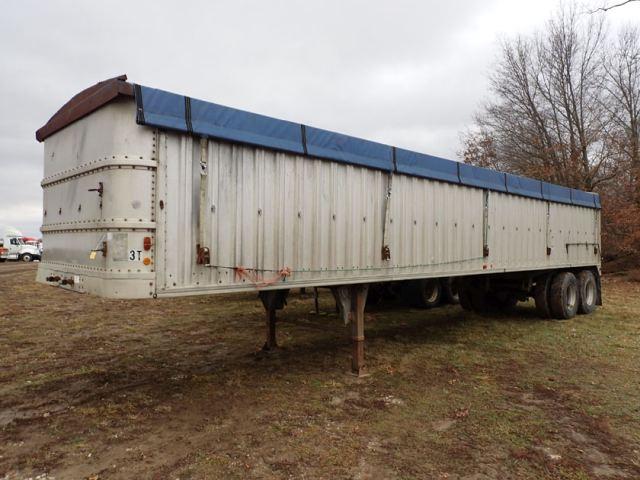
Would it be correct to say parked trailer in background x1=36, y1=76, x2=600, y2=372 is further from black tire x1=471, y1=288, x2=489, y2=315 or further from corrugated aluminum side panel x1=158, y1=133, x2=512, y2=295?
black tire x1=471, y1=288, x2=489, y2=315

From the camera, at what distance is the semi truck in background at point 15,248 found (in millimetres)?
35594

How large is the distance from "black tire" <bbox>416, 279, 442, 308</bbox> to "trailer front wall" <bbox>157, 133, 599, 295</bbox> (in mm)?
3576

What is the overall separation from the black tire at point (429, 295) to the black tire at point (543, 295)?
2.31 m

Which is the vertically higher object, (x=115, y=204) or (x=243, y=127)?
(x=243, y=127)

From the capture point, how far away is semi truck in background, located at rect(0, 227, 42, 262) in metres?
35.6

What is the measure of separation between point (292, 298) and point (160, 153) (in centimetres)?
1018

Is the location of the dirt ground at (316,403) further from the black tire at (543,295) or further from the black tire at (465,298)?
the black tire at (465,298)

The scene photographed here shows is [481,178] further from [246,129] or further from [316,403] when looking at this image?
[316,403]

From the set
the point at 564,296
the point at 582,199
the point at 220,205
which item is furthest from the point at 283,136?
the point at 582,199

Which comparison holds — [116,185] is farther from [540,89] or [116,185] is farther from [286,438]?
[540,89]

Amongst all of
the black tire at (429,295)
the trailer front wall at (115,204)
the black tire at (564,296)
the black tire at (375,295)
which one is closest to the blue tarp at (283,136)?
the trailer front wall at (115,204)

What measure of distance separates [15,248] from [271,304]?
38.4 metres

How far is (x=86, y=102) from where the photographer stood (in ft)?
13.7

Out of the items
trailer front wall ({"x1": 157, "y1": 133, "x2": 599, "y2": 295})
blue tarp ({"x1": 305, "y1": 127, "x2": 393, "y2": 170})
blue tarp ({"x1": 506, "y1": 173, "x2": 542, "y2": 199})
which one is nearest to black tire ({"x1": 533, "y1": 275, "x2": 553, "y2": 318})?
blue tarp ({"x1": 506, "y1": 173, "x2": 542, "y2": 199})
